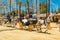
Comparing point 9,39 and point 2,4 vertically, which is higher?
point 2,4

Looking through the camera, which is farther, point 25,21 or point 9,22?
point 9,22

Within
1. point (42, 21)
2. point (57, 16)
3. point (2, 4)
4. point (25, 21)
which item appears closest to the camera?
point (42, 21)

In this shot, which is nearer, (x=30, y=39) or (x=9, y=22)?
(x=30, y=39)

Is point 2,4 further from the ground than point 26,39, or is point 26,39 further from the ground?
point 2,4

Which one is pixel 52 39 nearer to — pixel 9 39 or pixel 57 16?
pixel 9 39

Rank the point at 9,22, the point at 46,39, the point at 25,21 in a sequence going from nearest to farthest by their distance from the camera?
the point at 46,39
the point at 25,21
the point at 9,22

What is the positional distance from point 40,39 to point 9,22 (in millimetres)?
11358

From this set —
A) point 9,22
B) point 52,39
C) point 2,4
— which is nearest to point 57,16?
point 2,4

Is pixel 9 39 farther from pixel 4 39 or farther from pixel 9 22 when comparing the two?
pixel 9 22

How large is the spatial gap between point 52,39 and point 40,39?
0.58m

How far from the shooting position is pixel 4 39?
851cm

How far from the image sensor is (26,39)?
8.41 metres

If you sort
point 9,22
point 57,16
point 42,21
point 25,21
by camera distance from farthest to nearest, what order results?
point 57,16
point 9,22
point 25,21
point 42,21

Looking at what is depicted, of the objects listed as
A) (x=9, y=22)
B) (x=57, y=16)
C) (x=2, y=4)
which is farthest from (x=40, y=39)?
(x=57, y=16)
